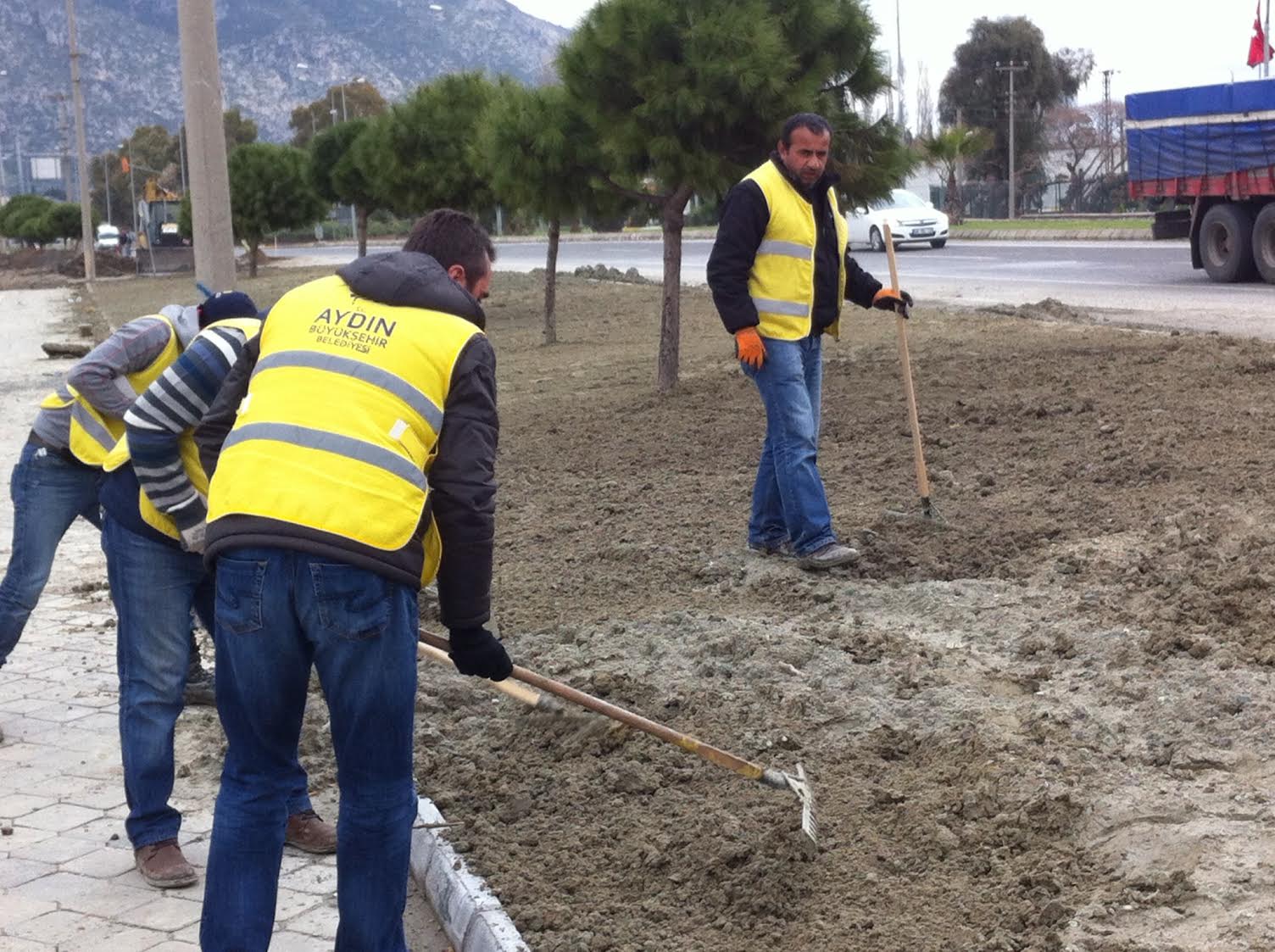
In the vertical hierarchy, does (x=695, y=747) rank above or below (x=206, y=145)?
below

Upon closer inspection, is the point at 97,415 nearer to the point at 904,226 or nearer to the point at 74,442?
the point at 74,442

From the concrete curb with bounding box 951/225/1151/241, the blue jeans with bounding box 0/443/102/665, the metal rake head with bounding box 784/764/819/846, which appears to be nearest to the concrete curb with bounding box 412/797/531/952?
the metal rake head with bounding box 784/764/819/846

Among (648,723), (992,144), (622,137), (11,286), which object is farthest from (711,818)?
(992,144)

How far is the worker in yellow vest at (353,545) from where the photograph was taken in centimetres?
325

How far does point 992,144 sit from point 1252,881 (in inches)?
2372

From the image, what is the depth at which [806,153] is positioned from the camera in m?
6.63

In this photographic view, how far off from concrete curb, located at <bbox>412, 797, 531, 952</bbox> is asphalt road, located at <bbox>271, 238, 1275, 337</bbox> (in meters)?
10.4

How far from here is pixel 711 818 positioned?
4.33 metres

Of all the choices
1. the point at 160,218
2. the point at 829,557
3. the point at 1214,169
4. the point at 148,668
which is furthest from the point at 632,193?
the point at 160,218

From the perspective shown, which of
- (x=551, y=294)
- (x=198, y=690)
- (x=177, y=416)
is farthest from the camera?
(x=551, y=294)

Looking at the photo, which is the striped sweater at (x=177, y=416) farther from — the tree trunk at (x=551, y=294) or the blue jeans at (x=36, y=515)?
the tree trunk at (x=551, y=294)

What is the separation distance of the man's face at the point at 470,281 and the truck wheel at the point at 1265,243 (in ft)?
55.8

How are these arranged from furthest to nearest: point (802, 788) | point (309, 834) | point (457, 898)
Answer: point (309, 834) → point (802, 788) → point (457, 898)

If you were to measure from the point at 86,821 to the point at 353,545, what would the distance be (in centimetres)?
221
